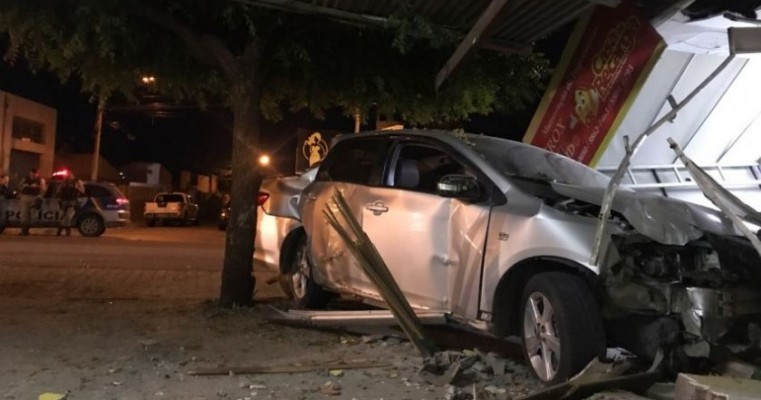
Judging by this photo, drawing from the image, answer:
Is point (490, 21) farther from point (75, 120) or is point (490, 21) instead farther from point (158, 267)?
point (75, 120)

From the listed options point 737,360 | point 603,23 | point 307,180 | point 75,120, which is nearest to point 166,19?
point 307,180

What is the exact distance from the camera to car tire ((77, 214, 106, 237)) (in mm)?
20672

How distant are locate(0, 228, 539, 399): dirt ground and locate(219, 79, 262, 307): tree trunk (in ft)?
0.99

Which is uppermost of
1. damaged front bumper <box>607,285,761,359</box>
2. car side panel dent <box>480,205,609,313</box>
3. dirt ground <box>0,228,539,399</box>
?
car side panel dent <box>480,205,609,313</box>

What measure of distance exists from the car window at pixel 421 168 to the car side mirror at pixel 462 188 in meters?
0.37

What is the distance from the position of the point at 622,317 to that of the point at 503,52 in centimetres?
385

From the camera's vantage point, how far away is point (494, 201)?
17.6 ft

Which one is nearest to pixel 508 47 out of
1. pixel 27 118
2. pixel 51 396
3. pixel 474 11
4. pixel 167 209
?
pixel 474 11

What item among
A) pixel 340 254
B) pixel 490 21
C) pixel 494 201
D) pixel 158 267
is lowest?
pixel 158 267

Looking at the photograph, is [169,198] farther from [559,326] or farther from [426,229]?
[559,326]

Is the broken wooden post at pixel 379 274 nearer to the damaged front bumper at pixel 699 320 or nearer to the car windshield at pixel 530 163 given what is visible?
the car windshield at pixel 530 163

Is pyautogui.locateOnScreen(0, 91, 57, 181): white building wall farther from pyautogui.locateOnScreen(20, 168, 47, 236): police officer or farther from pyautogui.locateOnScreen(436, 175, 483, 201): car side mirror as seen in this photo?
pyautogui.locateOnScreen(436, 175, 483, 201): car side mirror

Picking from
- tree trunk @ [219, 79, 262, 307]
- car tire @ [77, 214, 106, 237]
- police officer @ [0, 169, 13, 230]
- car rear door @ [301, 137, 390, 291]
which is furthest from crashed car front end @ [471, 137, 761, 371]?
police officer @ [0, 169, 13, 230]

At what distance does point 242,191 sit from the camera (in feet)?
25.9
